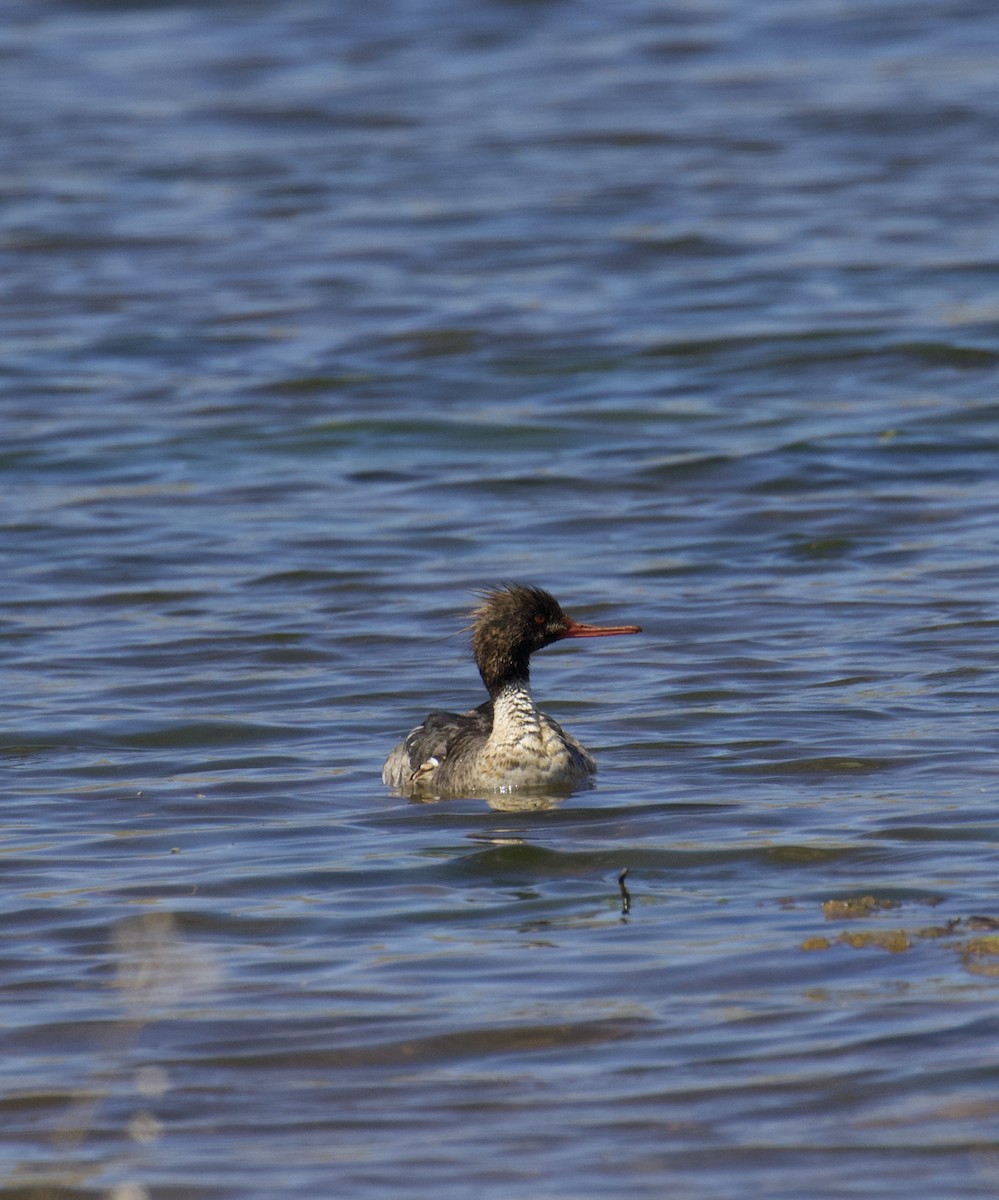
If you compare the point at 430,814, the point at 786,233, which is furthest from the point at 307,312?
the point at 430,814

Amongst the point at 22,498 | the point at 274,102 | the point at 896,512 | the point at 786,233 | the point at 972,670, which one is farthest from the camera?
the point at 274,102

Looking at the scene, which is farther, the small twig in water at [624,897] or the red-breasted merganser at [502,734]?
the red-breasted merganser at [502,734]

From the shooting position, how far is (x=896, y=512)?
45.8 ft

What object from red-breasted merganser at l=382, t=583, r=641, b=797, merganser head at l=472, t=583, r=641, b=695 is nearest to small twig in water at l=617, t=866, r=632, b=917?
red-breasted merganser at l=382, t=583, r=641, b=797

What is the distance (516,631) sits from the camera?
966 cm

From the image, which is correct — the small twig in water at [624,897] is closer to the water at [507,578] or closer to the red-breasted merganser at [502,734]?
the water at [507,578]

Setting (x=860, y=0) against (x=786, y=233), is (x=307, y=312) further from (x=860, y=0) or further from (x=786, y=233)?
(x=860, y=0)

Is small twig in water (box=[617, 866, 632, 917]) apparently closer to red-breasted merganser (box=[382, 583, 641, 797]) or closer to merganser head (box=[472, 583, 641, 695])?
red-breasted merganser (box=[382, 583, 641, 797])

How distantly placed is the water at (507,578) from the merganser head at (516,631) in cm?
56

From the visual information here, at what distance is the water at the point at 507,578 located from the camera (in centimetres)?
602

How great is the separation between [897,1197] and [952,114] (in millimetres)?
22097

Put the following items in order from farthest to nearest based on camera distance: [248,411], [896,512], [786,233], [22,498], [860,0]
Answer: [860,0], [786,233], [248,411], [22,498], [896,512]

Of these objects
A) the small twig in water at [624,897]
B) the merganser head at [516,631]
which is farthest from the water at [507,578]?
the merganser head at [516,631]

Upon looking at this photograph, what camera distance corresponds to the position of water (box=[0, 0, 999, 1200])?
6.02 meters
